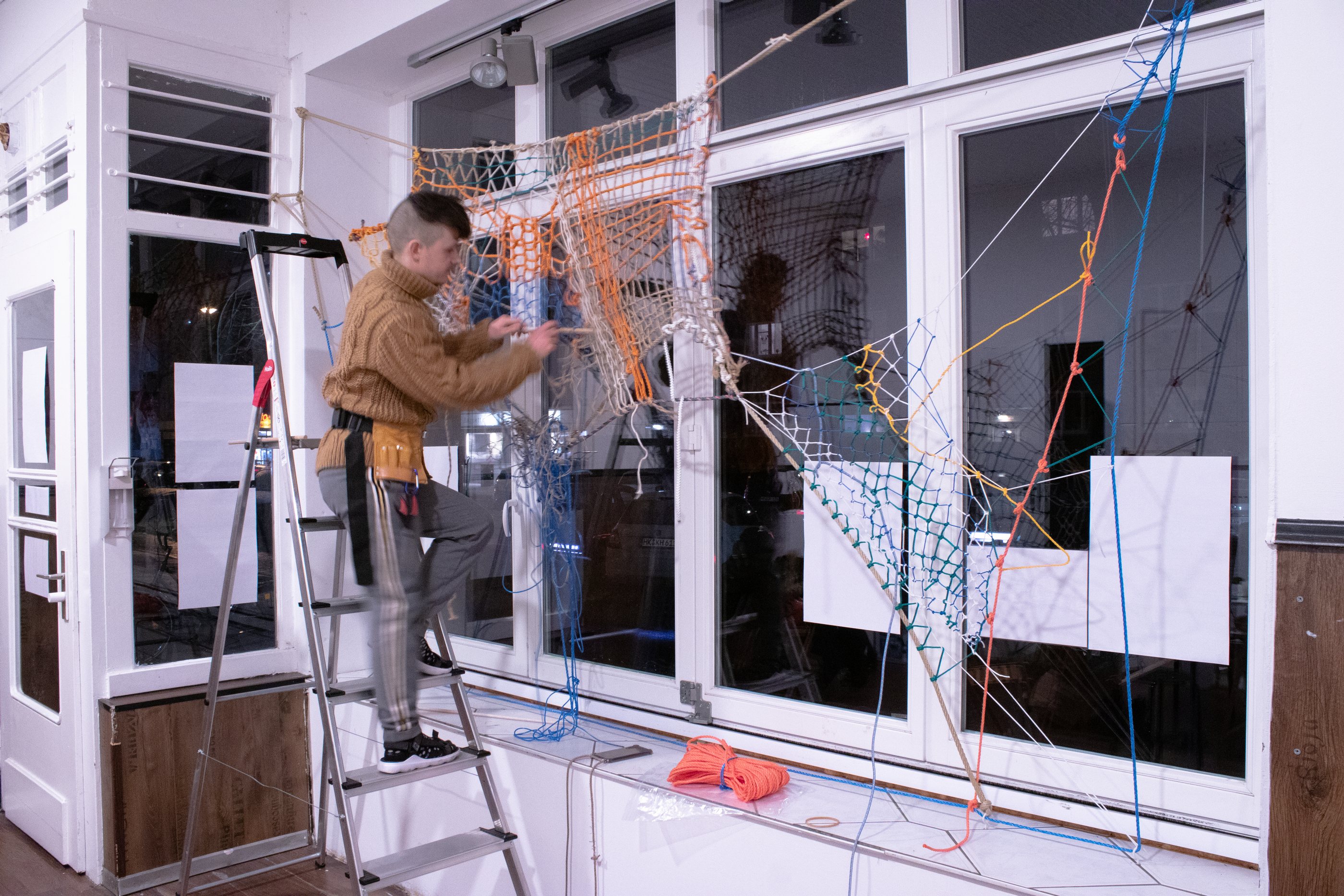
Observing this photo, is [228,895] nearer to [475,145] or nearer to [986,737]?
[986,737]

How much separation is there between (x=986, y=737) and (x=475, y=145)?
8.77 ft

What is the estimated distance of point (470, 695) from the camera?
337 centimetres

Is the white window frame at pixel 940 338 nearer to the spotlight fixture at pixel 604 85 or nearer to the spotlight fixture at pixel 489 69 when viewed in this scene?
the spotlight fixture at pixel 604 85

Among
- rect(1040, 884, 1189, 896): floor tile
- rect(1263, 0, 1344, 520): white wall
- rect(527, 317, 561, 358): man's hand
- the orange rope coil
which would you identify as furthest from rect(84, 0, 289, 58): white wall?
rect(1040, 884, 1189, 896): floor tile

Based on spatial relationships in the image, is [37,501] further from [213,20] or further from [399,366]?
[399,366]

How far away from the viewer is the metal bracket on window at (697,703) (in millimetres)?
2717

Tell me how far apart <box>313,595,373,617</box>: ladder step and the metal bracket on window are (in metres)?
0.93

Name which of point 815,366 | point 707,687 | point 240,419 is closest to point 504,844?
point 707,687

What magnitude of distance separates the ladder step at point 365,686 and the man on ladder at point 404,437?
10 centimetres

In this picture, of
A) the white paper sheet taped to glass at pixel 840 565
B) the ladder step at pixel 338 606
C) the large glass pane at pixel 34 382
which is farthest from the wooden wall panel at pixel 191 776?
the white paper sheet taped to glass at pixel 840 565

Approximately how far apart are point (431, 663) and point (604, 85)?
6.17 feet

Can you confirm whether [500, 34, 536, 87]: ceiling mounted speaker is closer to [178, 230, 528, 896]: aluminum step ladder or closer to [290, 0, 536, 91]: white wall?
[290, 0, 536, 91]: white wall

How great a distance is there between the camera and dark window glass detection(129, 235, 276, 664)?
131 inches

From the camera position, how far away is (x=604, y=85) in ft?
10.1
